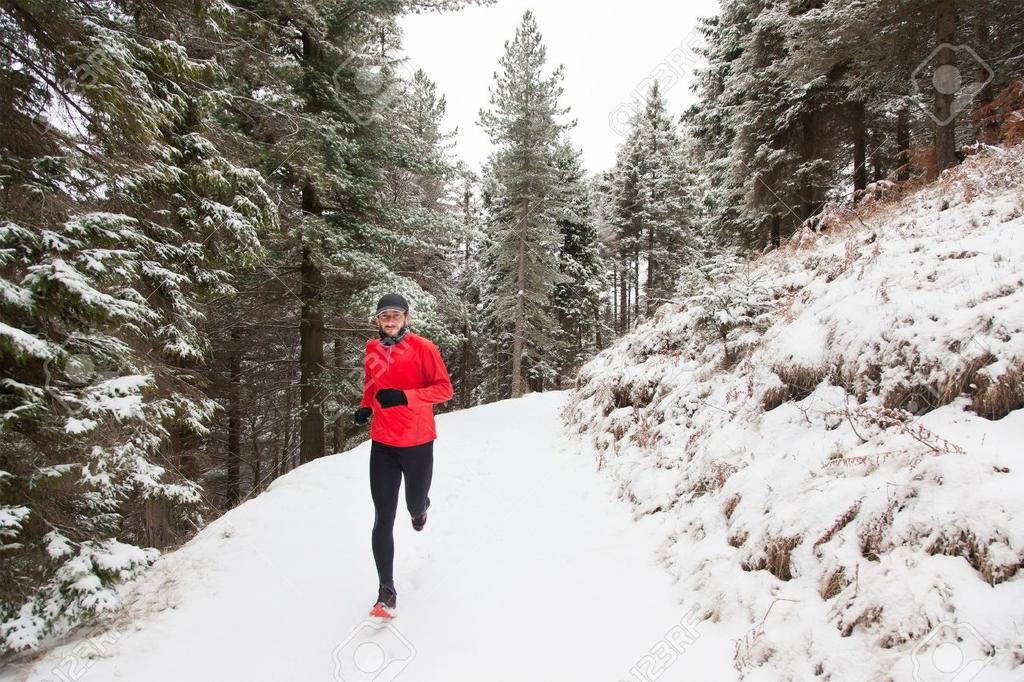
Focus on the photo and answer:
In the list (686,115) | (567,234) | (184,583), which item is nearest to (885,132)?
(686,115)

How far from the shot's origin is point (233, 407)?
14594mm

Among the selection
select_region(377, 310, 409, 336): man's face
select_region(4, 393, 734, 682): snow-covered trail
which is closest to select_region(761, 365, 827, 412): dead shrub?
select_region(4, 393, 734, 682): snow-covered trail

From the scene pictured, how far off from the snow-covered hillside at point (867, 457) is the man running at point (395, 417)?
7.49ft

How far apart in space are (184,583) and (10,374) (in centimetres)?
225

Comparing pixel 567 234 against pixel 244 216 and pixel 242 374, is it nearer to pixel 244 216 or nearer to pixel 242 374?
pixel 242 374

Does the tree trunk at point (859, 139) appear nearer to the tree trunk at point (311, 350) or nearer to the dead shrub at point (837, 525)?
the dead shrub at point (837, 525)

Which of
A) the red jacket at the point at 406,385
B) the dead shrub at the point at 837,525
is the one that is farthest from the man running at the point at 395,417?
the dead shrub at the point at 837,525

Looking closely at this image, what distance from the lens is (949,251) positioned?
453 cm

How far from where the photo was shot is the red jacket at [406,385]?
12.5ft

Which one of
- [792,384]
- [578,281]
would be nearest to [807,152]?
[792,384]

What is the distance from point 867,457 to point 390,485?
11.7ft

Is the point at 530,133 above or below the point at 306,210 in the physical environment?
above

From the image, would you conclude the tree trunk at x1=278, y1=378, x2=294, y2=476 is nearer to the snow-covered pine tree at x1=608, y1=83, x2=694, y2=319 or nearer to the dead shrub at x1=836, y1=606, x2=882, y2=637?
the dead shrub at x1=836, y1=606, x2=882, y2=637

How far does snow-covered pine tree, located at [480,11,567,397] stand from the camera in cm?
1897
